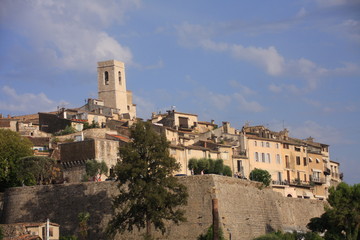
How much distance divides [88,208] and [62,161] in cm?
1035

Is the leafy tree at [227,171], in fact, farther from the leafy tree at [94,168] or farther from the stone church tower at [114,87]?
the stone church tower at [114,87]

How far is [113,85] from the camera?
409ft

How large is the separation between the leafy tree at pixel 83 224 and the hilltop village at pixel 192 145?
8980 mm

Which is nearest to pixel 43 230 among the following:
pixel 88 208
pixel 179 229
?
pixel 88 208

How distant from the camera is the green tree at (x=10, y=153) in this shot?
71875 millimetres

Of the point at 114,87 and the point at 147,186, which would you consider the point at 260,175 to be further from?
the point at 114,87

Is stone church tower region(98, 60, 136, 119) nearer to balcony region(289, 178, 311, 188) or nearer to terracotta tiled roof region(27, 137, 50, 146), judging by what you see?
terracotta tiled roof region(27, 137, 50, 146)

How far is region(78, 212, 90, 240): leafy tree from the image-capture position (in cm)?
6222

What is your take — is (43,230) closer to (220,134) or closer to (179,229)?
(179,229)

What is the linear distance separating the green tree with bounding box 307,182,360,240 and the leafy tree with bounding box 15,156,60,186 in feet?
75.3

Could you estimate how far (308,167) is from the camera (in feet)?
326

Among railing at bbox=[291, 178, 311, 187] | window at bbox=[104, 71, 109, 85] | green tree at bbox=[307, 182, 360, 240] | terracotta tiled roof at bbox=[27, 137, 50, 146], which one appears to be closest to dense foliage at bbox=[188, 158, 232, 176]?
railing at bbox=[291, 178, 311, 187]

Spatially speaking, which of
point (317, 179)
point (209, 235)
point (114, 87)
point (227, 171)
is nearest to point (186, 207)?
point (209, 235)

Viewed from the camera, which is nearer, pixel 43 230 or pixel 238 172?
pixel 43 230
